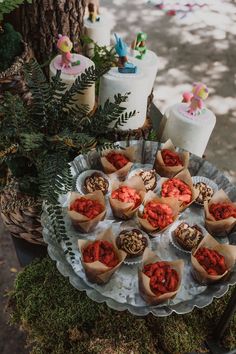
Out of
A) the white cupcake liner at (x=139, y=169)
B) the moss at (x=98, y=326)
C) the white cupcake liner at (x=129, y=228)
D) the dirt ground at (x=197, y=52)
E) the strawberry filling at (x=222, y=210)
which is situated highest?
the strawberry filling at (x=222, y=210)

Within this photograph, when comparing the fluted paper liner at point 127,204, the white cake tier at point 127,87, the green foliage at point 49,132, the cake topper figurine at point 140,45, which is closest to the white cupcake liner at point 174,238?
the fluted paper liner at point 127,204

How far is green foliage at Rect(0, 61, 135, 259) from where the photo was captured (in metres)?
1.32

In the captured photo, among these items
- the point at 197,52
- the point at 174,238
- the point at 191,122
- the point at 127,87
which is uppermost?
the point at 127,87

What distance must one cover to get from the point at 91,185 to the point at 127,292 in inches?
17.8

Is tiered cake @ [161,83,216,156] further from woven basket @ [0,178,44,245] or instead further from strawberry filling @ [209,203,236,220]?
woven basket @ [0,178,44,245]

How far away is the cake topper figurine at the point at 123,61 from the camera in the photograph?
167cm

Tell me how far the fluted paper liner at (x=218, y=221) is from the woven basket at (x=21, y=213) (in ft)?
2.13

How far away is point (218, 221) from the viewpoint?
148 cm

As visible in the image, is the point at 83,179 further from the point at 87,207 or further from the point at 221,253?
the point at 221,253

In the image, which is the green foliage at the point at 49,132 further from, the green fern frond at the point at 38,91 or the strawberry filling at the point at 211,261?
the strawberry filling at the point at 211,261

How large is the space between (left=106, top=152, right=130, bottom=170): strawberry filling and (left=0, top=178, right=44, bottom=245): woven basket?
328 mm

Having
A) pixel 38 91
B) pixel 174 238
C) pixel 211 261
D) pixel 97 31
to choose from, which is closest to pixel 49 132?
pixel 38 91

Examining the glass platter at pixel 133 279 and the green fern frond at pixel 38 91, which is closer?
the glass platter at pixel 133 279

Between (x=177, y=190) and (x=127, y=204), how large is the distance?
0.22 meters
